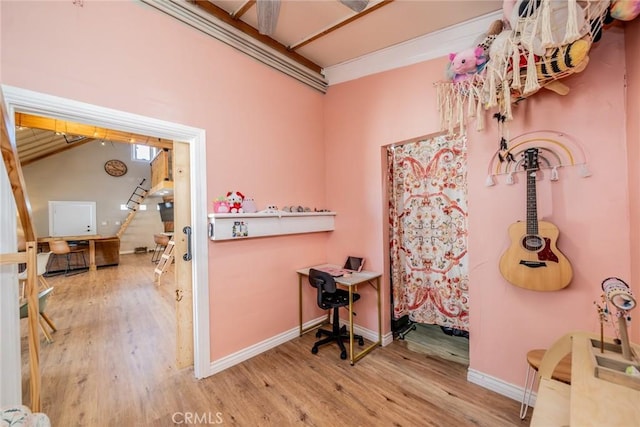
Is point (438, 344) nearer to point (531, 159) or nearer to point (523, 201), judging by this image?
point (523, 201)

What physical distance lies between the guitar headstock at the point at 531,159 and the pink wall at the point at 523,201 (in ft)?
0.48

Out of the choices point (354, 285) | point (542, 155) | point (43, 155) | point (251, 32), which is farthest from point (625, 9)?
point (43, 155)

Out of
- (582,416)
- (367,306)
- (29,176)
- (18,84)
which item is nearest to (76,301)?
(18,84)

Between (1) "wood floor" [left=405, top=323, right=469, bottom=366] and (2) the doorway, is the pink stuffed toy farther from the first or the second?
(1) "wood floor" [left=405, top=323, right=469, bottom=366]

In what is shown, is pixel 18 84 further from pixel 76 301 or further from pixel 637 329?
pixel 76 301

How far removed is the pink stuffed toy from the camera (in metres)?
1.76

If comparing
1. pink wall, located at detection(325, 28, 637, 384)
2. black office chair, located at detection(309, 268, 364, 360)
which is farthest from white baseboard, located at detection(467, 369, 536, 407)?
black office chair, located at detection(309, 268, 364, 360)

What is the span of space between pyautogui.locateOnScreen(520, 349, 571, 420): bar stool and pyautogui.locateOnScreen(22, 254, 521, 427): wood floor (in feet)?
0.33

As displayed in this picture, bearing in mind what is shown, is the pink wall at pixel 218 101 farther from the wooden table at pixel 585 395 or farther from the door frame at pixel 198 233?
the wooden table at pixel 585 395

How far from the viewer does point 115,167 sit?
962cm

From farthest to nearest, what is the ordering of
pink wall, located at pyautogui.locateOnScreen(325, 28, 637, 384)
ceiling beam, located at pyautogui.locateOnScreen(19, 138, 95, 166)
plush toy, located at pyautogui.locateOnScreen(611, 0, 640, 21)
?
ceiling beam, located at pyautogui.locateOnScreen(19, 138, 95, 166) → pink wall, located at pyautogui.locateOnScreen(325, 28, 637, 384) → plush toy, located at pyautogui.locateOnScreen(611, 0, 640, 21)

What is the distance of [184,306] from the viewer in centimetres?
236

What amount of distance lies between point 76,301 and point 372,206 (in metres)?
5.08

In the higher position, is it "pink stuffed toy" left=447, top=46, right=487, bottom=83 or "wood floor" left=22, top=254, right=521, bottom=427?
"pink stuffed toy" left=447, top=46, right=487, bottom=83
